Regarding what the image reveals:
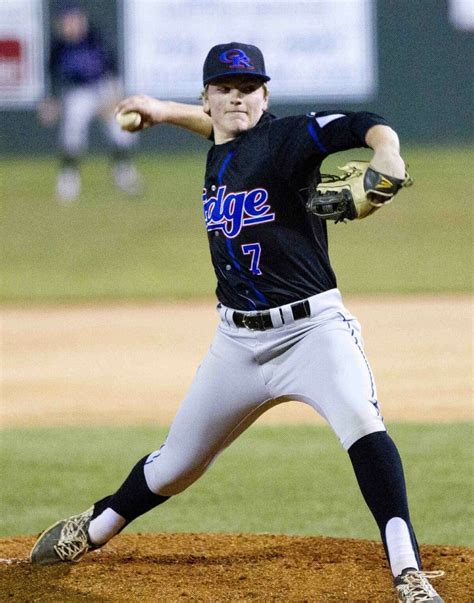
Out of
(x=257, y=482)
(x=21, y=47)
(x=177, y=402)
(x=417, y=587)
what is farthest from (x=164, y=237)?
Answer: (x=417, y=587)

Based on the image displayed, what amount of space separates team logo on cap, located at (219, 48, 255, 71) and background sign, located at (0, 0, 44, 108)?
45.9 ft

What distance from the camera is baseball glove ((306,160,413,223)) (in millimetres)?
3238

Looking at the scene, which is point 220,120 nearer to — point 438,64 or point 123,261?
point 123,261

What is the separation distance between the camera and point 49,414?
25.6 ft

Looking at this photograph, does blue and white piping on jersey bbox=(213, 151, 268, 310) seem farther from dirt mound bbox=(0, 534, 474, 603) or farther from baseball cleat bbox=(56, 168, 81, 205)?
baseball cleat bbox=(56, 168, 81, 205)

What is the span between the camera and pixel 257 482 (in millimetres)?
6082

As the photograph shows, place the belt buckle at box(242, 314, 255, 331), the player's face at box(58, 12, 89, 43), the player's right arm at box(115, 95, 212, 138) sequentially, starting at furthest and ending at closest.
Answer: the player's face at box(58, 12, 89, 43), the player's right arm at box(115, 95, 212, 138), the belt buckle at box(242, 314, 255, 331)

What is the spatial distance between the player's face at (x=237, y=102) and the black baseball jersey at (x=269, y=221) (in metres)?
0.04

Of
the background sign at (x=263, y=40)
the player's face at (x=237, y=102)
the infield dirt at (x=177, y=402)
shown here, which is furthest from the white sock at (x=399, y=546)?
the background sign at (x=263, y=40)

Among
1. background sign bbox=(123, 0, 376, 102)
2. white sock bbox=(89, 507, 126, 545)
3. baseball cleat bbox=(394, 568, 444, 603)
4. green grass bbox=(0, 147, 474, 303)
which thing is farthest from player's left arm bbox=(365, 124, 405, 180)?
background sign bbox=(123, 0, 376, 102)

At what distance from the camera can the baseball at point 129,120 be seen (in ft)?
14.1

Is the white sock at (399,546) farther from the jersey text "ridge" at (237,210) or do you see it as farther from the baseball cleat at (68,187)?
the baseball cleat at (68,187)

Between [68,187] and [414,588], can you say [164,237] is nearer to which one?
[68,187]

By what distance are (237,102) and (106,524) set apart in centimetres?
153
